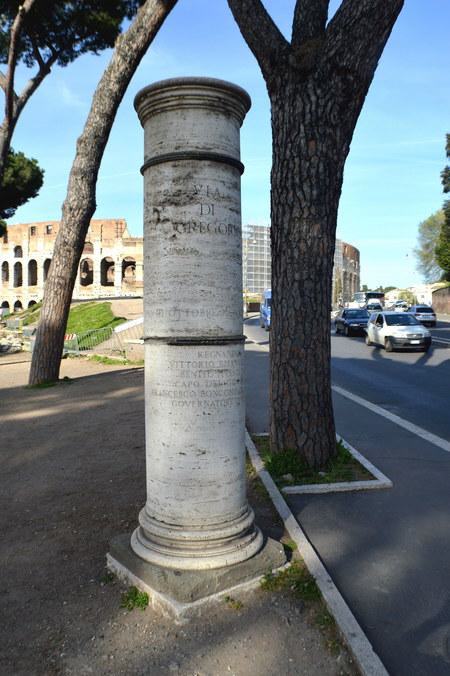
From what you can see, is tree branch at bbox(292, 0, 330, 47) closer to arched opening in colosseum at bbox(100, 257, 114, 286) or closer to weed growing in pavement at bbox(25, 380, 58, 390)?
weed growing in pavement at bbox(25, 380, 58, 390)

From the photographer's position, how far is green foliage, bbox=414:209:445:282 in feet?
253

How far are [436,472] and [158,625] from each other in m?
3.72

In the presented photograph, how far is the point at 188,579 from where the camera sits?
129 inches

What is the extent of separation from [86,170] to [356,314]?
64.9ft

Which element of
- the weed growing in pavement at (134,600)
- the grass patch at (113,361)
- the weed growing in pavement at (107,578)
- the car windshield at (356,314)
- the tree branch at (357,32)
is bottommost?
the grass patch at (113,361)

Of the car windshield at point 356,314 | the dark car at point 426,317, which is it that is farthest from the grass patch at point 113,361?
the dark car at point 426,317

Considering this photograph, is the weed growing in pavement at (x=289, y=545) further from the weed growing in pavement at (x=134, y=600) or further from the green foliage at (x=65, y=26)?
the green foliage at (x=65, y=26)

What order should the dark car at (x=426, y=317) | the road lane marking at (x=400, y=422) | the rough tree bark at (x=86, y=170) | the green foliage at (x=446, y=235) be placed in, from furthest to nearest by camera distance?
the green foliage at (x=446, y=235) → the dark car at (x=426, y=317) → the rough tree bark at (x=86, y=170) → the road lane marking at (x=400, y=422)

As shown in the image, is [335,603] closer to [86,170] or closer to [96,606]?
[96,606]

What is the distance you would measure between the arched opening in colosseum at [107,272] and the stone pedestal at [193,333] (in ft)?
205

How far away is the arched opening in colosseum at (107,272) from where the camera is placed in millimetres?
64938

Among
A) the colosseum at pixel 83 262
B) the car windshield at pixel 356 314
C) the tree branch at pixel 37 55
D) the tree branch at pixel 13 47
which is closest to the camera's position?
the tree branch at pixel 13 47

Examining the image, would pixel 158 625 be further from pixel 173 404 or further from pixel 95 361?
pixel 95 361

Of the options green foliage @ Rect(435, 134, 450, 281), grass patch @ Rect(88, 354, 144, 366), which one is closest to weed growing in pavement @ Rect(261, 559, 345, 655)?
grass patch @ Rect(88, 354, 144, 366)
